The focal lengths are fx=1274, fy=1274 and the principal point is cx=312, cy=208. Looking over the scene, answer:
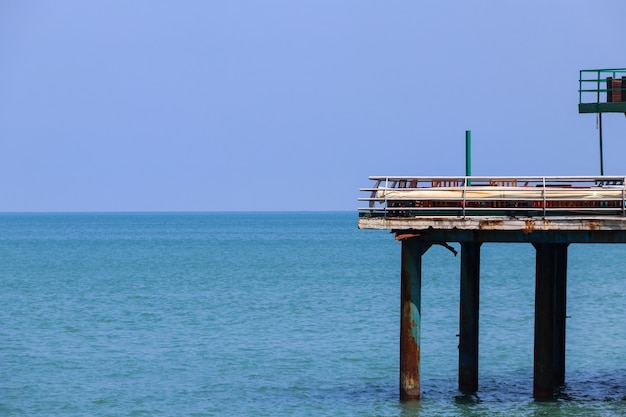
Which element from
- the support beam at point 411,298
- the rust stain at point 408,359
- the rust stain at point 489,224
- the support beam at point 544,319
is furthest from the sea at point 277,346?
the rust stain at point 489,224

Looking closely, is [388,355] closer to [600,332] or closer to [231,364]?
[231,364]

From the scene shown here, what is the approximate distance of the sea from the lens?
29.9 m

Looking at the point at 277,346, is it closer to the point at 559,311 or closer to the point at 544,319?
the point at 559,311

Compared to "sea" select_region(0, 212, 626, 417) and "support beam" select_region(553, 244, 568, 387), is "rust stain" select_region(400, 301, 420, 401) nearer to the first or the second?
"sea" select_region(0, 212, 626, 417)

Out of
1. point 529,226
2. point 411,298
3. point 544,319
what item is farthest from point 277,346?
point 529,226

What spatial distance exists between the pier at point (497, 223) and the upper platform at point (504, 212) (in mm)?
19

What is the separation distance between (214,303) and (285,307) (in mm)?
4392

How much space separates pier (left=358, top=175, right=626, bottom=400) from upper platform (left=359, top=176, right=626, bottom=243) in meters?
0.02

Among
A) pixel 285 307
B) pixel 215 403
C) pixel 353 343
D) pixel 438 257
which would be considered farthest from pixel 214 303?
pixel 438 257

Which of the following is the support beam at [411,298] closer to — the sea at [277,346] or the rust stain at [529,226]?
the sea at [277,346]

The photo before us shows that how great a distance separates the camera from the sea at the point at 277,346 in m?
29.9

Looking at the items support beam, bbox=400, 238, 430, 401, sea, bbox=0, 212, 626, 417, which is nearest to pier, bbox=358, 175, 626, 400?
support beam, bbox=400, 238, 430, 401

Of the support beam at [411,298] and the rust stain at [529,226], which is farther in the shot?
the support beam at [411,298]

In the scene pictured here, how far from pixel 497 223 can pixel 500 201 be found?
3.12 feet
